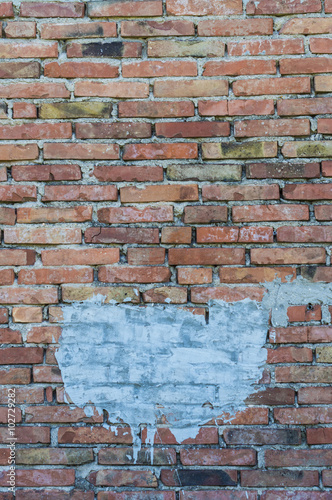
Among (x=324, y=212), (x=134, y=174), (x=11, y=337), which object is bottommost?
(x=11, y=337)

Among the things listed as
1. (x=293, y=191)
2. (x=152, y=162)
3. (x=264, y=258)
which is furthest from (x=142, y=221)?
(x=293, y=191)

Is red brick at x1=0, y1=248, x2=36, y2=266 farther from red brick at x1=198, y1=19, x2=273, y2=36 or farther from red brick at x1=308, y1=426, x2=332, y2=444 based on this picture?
red brick at x1=308, y1=426, x2=332, y2=444

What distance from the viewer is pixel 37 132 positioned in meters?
1.67

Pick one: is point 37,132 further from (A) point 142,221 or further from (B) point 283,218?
(B) point 283,218

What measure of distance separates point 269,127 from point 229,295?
69cm

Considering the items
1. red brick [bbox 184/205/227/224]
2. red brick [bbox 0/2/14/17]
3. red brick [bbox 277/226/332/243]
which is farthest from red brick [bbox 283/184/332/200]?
red brick [bbox 0/2/14/17]

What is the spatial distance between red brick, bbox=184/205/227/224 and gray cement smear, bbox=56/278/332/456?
33 cm

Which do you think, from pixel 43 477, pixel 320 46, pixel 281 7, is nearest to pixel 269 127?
pixel 320 46

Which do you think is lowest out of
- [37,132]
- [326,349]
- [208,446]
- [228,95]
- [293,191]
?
[208,446]

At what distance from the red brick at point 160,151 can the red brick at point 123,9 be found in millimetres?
535

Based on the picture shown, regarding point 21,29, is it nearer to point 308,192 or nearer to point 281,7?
point 281,7

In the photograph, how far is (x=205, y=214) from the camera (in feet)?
5.39

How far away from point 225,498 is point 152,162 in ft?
4.32

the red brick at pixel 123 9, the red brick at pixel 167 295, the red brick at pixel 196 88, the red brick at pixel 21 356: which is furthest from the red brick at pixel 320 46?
the red brick at pixel 21 356
